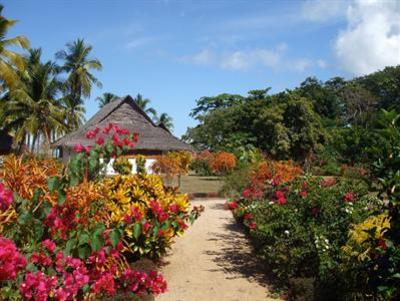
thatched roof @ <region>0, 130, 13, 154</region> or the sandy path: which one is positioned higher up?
thatched roof @ <region>0, 130, 13, 154</region>

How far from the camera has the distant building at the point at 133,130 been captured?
26.0m

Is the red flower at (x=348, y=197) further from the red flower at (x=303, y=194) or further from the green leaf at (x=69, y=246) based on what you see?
the green leaf at (x=69, y=246)

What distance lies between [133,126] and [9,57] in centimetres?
863

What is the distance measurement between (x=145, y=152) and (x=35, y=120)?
8.21 meters

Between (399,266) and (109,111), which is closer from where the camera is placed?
(399,266)

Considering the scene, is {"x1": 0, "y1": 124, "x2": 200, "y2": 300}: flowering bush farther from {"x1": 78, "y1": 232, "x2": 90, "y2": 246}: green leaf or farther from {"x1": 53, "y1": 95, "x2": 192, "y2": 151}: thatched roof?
{"x1": 53, "y1": 95, "x2": 192, "y2": 151}: thatched roof

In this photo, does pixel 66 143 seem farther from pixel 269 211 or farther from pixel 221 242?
pixel 269 211

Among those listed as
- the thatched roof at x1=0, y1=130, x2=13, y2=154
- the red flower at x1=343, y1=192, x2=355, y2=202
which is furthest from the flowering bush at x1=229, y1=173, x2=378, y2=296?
the thatched roof at x1=0, y1=130, x2=13, y2=154

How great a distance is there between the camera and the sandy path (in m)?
5.61

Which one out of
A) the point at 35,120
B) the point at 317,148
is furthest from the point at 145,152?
the point at 317,148

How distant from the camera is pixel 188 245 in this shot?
839cm

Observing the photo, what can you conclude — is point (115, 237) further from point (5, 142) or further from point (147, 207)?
point (5, 142)

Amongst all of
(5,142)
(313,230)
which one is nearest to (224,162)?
(5,142)

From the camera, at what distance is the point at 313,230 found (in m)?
5.59
